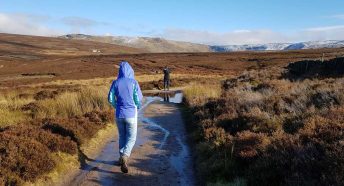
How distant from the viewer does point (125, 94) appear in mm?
9703

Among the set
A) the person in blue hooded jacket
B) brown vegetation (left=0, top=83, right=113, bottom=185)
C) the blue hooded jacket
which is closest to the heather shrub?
brown vegetation (left=0, top=83, right=113, bottom=185)

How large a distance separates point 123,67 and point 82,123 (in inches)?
174

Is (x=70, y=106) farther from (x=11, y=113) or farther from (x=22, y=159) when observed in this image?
(x=22, y=159)

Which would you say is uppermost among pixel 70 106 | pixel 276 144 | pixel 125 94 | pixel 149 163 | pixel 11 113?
pixel 125 94

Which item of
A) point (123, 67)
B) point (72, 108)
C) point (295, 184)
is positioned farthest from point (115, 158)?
point (72, 108)

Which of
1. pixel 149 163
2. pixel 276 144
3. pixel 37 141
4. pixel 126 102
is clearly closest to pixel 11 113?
pixel 37 141

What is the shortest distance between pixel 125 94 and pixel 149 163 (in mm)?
1848

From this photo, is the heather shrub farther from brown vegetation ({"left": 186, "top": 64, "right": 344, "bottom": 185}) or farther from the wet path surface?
brown vegetation ({"left": 186, "top": 64, "right": 344, "bottom": 185})

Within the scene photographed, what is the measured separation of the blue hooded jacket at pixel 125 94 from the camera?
9.72 m

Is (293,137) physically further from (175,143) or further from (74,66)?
(74,66)

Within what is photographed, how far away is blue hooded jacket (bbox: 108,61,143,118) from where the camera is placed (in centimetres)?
972

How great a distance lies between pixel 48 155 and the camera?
9.73 m

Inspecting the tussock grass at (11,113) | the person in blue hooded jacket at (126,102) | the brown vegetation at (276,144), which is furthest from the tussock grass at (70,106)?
the person in blue hooded jacket at (126,102)

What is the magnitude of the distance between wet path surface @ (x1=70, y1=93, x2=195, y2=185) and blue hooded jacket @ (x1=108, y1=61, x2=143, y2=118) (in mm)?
1249
